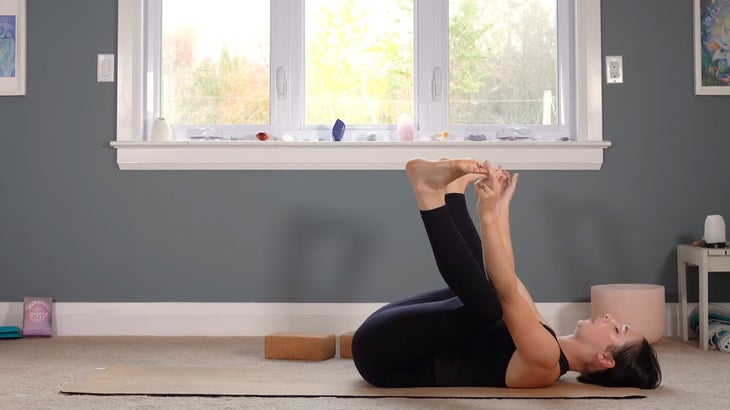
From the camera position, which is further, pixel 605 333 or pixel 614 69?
pixel 614 69

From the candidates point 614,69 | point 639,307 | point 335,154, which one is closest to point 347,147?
point 335,154

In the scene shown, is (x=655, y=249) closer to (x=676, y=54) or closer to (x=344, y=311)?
(x=676, y=54)

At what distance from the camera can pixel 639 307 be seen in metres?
3.50

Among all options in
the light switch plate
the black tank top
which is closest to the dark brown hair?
the black tank top

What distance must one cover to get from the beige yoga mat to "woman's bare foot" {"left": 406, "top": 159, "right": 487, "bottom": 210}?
539mm

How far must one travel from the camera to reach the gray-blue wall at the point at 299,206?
396cm

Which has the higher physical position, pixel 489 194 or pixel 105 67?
pixel 105 67

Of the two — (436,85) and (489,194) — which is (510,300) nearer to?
(489,194)

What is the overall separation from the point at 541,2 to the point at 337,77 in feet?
3.20

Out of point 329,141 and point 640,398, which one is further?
point 329,141

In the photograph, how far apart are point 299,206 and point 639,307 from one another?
4.81ft

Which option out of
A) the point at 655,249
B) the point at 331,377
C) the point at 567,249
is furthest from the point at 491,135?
the point at 331,377

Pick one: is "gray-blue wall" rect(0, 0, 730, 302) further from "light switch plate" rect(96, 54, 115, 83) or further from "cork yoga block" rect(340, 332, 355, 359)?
"cork yoga block" rect(340, 332, 355, 359)

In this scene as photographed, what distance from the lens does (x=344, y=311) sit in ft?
12.9
